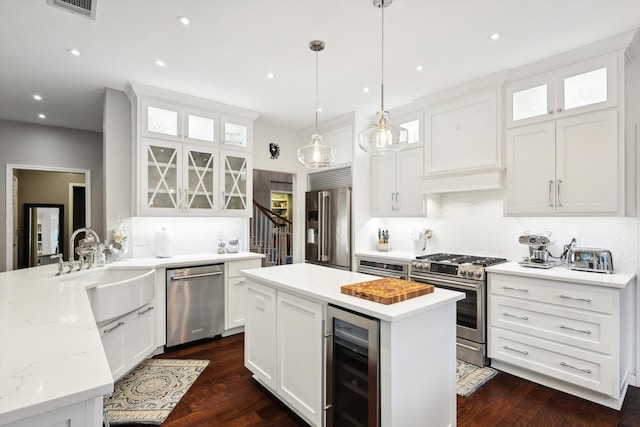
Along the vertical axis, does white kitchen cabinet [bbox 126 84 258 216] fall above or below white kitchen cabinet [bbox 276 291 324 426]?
above

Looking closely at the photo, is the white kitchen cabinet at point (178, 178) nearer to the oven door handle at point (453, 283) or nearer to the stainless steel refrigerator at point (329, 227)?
the stainless steel refrigerator at point (329, 227)

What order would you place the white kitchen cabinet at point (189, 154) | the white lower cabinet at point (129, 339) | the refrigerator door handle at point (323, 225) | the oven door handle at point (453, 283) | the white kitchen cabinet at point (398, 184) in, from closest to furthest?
the white lower cabinet at point (129, 339), the oven door handle at point (453, 283), the white kitchen cabinet at point (189, 154), the white kitchen cabinet at point (398, 184), the refrigerator door handle at point (323, 225)

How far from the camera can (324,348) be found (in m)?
1.89

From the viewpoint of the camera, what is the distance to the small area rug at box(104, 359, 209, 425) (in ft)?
7.30

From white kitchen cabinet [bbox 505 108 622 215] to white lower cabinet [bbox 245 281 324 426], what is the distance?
2384 millimetres

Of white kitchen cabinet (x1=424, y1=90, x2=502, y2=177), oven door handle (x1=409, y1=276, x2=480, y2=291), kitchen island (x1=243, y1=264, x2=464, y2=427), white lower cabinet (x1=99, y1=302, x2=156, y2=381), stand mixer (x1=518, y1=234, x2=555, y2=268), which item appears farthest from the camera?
white kitchen cabinet (x1=424, y1=90, x2=502, y2=177)

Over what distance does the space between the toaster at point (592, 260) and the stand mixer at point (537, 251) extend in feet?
0.65

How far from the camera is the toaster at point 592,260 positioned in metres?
2.62

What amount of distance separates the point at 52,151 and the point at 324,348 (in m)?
5.28

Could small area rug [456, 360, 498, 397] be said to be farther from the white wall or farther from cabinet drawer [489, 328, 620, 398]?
the white wall

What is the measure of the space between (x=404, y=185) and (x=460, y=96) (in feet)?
3.95

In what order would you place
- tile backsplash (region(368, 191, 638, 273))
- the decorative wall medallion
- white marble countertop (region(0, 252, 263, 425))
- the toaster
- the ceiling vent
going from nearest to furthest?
white marble countertop (region(0, 252, 263, 425)) → the ceiling vent → the toaster → tile backsplash (region(368, 191, 638, 273)) → the decorative wall medallion

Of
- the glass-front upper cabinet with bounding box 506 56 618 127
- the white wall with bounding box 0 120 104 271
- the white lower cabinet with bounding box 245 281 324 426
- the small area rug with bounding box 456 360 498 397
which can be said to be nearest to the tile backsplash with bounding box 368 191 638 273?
the glass-front upper cabinet with bounding box 506 56 618 127

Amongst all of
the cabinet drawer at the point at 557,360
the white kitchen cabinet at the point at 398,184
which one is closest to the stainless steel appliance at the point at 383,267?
the white kitchen cabinet at the point at 398,184
